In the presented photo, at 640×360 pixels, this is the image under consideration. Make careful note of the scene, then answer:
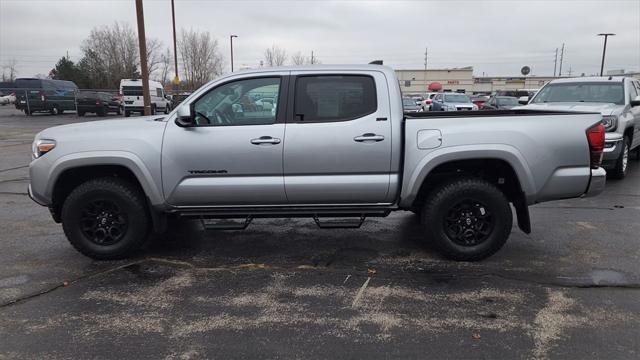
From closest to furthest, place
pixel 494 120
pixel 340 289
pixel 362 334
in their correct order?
pixel 362 334 → pixel 340 289 → pixel 494 120

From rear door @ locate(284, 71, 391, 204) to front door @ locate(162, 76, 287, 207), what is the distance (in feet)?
0.48

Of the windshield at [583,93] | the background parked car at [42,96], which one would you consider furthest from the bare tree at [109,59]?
the windshield at [583,93]

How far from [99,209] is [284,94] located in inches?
87.5

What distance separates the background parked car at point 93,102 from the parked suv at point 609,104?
28236mm

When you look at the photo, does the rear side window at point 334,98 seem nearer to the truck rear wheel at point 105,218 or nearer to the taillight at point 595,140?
the truck rear wheel at point 105,218

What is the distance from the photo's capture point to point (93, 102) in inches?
1213

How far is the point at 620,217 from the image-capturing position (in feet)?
21.5

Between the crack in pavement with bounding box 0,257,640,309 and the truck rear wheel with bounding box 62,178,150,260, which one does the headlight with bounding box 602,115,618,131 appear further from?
the truck rear wheel with bounding box 62,178,150,260

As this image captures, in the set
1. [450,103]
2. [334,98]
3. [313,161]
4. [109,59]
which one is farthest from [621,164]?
[109,59]

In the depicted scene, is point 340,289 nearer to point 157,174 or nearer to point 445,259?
point 445,259

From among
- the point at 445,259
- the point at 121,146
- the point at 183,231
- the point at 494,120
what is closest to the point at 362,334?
the point at 445,259

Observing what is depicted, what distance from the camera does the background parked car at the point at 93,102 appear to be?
1201 inches

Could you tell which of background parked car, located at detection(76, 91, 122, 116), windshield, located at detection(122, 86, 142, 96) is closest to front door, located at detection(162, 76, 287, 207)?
windshield, located at detection(122, 86, 142, 96)

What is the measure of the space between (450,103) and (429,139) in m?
22.0
